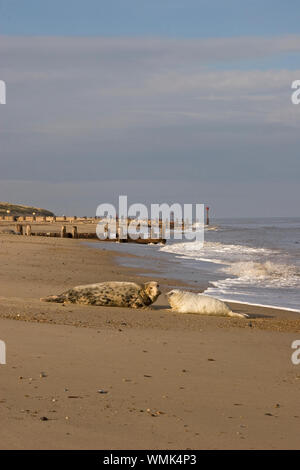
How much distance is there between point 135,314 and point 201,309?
4.25 feet

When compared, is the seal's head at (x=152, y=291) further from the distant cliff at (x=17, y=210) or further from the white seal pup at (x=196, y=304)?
the distant cliff at (x=17, y=210)

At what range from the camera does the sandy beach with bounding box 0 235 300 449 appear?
4406 millimetres

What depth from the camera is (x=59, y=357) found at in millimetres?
6492

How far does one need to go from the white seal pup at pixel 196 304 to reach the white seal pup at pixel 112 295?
18.9 inches

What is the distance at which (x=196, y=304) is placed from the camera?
11.0 m

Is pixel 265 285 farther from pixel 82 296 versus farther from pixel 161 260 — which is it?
pixel 161 260

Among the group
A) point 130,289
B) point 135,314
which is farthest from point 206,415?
point 130,289

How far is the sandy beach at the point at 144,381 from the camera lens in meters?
4.41
